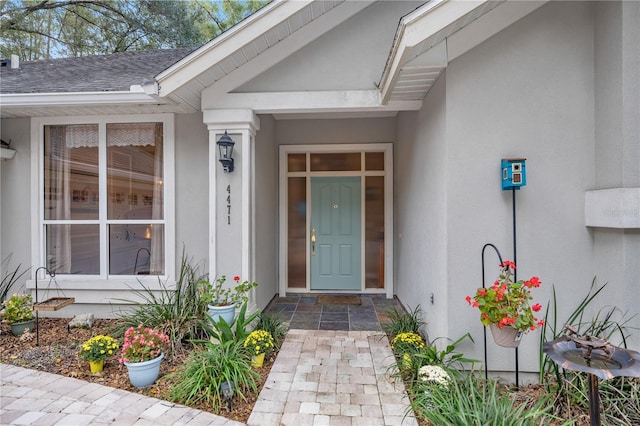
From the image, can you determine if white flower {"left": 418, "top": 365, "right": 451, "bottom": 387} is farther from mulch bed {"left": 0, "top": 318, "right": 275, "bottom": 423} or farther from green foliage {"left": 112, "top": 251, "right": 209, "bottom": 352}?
green foliage {"left": 112, "top": 251, "right": 209, "bottom": 352}

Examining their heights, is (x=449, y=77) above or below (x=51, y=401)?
above

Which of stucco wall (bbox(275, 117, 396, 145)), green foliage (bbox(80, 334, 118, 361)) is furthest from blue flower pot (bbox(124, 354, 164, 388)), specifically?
stucco wall (bbox(275, 117, 396, 145))

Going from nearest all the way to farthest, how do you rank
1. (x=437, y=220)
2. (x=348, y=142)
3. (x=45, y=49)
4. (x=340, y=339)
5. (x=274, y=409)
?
(x=274, y=409) → (x=437, y=220) → (x=340, y=339) → (x=348, y=142) → (x=45, y=49)

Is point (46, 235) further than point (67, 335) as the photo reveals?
Yes

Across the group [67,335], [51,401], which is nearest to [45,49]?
[67,335]

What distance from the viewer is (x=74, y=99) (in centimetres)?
357

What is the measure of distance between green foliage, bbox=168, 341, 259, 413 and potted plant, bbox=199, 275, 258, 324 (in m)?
0.52

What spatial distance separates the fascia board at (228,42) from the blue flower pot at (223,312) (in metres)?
2.37

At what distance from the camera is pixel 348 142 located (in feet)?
17.1

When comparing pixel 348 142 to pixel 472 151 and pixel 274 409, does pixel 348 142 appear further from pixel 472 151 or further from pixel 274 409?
pixel 274 409

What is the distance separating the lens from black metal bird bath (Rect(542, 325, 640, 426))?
1.52 meters

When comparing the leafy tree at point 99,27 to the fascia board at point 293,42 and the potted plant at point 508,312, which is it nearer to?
the fascia board at point 293,42

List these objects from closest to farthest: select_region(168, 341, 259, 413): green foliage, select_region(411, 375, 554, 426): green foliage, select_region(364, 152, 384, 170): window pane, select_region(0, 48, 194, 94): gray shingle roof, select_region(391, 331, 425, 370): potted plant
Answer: select_region(411, 375, 554, 426): green foliage
select_region(168, 341, 259, 413): green foliage
select_region(391, 331, 425, 370): potted plant
select_region(0, 48, 194, 94): gray shingle roof
select_region(364, 152, 384, 170): window pane

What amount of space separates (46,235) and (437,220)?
507cm
